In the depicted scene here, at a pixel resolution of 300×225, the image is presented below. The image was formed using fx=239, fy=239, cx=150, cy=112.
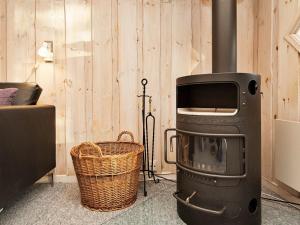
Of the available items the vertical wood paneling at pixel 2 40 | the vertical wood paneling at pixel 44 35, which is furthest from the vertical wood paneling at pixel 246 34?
the vertical wood paneling at pixel 2 40

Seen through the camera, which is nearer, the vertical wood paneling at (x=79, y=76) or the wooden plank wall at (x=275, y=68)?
the wooden plank wall at (x=275, y=68)

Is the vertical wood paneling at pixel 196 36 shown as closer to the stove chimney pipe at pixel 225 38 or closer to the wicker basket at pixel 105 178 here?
the stove chimney pipe at pixel 225 38

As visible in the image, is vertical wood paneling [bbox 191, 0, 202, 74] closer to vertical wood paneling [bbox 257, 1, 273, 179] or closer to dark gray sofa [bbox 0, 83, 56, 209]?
vertical wood paneling [bbox 257, 1, 273, 179]

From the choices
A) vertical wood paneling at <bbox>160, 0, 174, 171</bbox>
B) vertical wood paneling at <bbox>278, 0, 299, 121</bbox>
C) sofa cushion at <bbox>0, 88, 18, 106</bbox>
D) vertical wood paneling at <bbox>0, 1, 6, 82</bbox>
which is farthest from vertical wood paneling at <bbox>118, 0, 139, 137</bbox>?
vertical wood paneling at <bbox>278, 0, 299, 121</bbox>

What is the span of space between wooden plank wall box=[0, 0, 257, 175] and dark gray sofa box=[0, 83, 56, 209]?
305mm

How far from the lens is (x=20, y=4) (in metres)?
2.21

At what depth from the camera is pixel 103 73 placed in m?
2.28

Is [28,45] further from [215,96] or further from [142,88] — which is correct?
[215,96]

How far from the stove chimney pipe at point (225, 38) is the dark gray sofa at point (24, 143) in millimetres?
1278

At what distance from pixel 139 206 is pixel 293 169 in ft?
3.55

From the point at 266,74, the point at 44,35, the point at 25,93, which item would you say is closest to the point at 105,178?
the point at 25,93

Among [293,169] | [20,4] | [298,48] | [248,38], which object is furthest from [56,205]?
[248,38]

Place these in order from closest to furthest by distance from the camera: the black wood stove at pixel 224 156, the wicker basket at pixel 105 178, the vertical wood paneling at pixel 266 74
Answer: the black wood stove at pixel 224 156 < the wicker basket at pixel 105 178 < the vertical wood paneling at pixel 266 74

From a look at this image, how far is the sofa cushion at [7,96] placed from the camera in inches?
69.4
